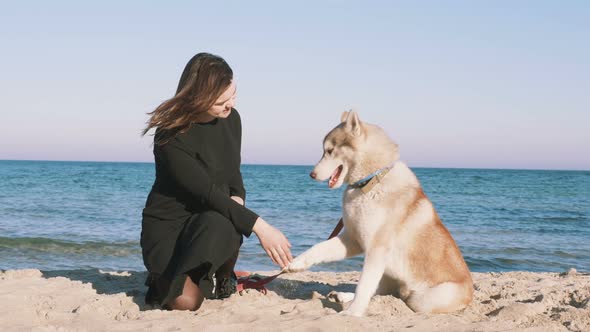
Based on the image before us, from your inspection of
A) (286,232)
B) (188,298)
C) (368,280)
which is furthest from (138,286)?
(286,232)

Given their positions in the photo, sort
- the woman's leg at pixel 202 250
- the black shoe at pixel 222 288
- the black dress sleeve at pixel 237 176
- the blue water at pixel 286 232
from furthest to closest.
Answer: the blue water at pixel 286 232, the black dress sleeve at pixel 237 176, the black shoe at pixel 222 288, the woman's leg at pixel 202 250

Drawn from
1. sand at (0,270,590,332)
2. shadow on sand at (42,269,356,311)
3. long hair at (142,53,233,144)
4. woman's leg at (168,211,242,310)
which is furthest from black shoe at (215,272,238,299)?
long hair at (142,53,233,144)

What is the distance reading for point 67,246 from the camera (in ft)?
29.6

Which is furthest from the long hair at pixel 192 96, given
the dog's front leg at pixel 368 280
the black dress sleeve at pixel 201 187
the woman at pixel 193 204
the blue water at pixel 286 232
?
the blue water at pixel 286 232

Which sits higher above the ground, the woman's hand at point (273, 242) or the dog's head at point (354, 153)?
the dog's head at point (354, 153)

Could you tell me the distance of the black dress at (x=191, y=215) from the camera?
13.1ft

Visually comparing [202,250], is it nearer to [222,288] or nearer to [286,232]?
[222,288]

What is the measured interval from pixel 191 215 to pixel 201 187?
35 cm

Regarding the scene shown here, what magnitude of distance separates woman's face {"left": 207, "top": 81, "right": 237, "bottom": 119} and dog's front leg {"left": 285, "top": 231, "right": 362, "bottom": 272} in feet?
3.86

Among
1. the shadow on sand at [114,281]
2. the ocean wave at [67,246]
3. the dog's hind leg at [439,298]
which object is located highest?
the dog's hind leg at [439,298]

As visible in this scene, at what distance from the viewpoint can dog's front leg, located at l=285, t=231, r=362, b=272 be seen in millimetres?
4035

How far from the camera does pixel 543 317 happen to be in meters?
4.05

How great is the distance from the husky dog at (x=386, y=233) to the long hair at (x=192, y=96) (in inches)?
35.9

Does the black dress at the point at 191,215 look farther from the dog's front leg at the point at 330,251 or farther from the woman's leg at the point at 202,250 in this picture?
the dog's front leg at the point at 330,251
